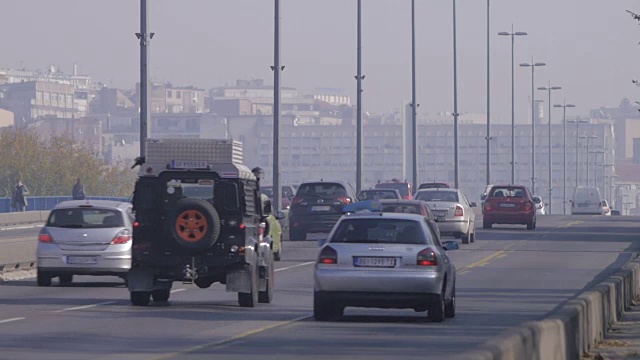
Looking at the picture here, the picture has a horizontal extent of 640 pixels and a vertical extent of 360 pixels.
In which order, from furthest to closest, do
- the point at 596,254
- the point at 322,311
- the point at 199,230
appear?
the point at 596,254 → the point at 199,230 → the point at 322,311

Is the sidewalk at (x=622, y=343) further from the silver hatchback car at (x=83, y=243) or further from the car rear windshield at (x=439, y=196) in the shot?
the car rear windshield at (x=439, y=196)

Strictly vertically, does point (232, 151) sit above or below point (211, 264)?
above

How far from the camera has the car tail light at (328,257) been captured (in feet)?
66.3

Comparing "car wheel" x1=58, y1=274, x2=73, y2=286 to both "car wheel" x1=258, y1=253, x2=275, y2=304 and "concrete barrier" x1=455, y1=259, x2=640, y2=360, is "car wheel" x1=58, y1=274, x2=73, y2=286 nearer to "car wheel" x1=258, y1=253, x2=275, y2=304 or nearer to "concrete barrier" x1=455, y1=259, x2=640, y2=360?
"car wheel" x1=258, y1=253, x2=275, y2=304

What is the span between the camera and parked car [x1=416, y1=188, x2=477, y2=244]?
46.8 metres

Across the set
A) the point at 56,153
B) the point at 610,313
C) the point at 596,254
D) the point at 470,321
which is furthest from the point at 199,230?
the point at 56,153

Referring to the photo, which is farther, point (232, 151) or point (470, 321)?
point (232, 151)

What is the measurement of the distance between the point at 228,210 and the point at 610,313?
5695mm

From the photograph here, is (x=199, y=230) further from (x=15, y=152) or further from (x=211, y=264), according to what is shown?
(x=15, y=152)

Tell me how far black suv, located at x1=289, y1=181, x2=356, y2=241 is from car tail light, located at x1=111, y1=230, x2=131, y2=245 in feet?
64.0

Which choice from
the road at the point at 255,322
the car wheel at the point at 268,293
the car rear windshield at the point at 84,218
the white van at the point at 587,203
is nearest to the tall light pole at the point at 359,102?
the road at the point at 255,322

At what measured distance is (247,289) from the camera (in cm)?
2262

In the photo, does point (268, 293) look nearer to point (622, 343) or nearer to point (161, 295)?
point (161, 295)

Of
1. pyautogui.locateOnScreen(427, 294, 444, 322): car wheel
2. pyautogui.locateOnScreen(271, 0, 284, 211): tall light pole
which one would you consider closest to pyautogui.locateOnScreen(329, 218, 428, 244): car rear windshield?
pyautogui.locateOnScreen(427, 294, 444, 322): car wheel
